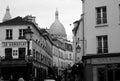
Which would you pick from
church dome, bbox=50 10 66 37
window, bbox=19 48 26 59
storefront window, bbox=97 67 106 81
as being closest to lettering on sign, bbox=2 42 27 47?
window, bbox=19 48 26 59

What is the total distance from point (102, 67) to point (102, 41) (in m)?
2.65

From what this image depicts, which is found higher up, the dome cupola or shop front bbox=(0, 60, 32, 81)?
the dome cupola

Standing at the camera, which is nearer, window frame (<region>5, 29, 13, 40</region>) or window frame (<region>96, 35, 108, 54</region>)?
window frame (<region>96, 35, 108, 54</region>)

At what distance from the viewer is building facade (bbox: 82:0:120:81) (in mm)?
33844

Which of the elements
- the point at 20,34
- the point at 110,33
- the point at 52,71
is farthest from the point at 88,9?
the point at 52,71

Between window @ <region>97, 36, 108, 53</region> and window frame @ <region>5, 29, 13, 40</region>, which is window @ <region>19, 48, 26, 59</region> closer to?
window frame @ <region>5, 29, 13, 40</region>

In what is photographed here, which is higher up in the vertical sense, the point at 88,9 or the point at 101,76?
the point at 88,9

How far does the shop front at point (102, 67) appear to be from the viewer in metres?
33.5

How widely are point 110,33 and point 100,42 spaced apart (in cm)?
135

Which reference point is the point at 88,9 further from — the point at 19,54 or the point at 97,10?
the point at 19,54

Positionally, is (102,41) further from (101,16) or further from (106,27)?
(101,16)

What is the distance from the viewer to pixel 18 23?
57062 mm

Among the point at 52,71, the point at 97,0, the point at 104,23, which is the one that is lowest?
the point at 52,71

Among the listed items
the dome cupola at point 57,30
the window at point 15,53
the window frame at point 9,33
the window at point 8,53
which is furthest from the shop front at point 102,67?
the dome cupola at point 57,30
